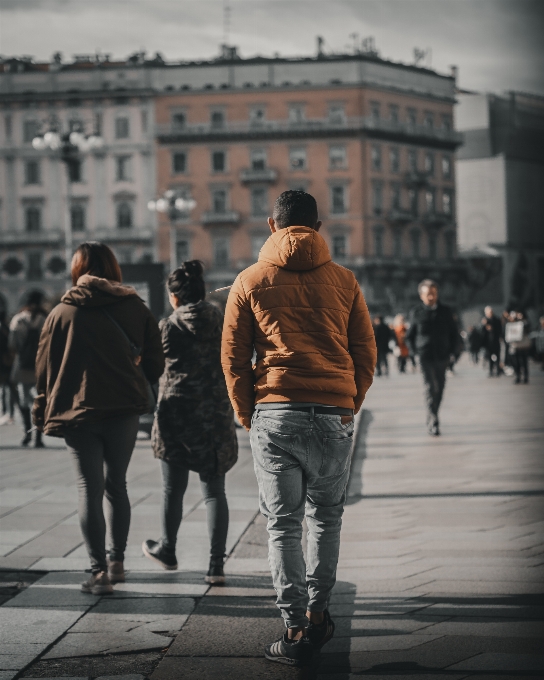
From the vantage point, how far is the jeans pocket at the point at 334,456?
13.4 ft

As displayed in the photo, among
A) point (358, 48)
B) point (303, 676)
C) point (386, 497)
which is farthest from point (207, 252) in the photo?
point (303, 676)

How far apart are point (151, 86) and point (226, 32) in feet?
200

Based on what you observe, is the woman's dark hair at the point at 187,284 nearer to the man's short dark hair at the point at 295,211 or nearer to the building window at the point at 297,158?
the man's short dark hair at the point at 295,211

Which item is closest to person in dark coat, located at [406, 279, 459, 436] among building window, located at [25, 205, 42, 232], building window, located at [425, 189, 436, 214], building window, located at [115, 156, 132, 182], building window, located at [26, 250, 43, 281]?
building window, located at [115, 156, 132, 182]

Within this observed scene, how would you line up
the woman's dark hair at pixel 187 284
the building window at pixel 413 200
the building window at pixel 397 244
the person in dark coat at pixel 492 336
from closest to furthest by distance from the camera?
the woman's dark hair at pixel 187 284, the person in dark coat at pixel 492 336, the building window at pixel 397 244, the building window at pixel 413 200

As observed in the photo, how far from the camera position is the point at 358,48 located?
214 ft

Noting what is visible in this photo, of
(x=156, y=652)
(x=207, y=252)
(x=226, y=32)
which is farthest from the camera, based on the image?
(x=207, y=252)

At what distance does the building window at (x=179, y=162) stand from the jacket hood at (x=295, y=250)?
6173cm

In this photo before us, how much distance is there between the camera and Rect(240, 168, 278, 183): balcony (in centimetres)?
6397

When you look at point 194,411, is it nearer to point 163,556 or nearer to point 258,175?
point 163,556

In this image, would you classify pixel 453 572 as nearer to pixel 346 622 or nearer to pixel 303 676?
pixel 346 622

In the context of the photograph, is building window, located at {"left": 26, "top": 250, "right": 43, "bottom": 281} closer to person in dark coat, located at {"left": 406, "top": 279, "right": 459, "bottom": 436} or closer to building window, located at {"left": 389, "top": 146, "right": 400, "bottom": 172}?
building window, located at {"left": 389, "top": 146, "right": 400, "bottom": 172}

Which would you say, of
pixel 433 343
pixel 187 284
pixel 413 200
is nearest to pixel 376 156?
pixel 413 200

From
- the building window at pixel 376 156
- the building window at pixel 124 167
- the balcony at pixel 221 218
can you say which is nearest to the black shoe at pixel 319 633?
the balcony at pixel 221 218
